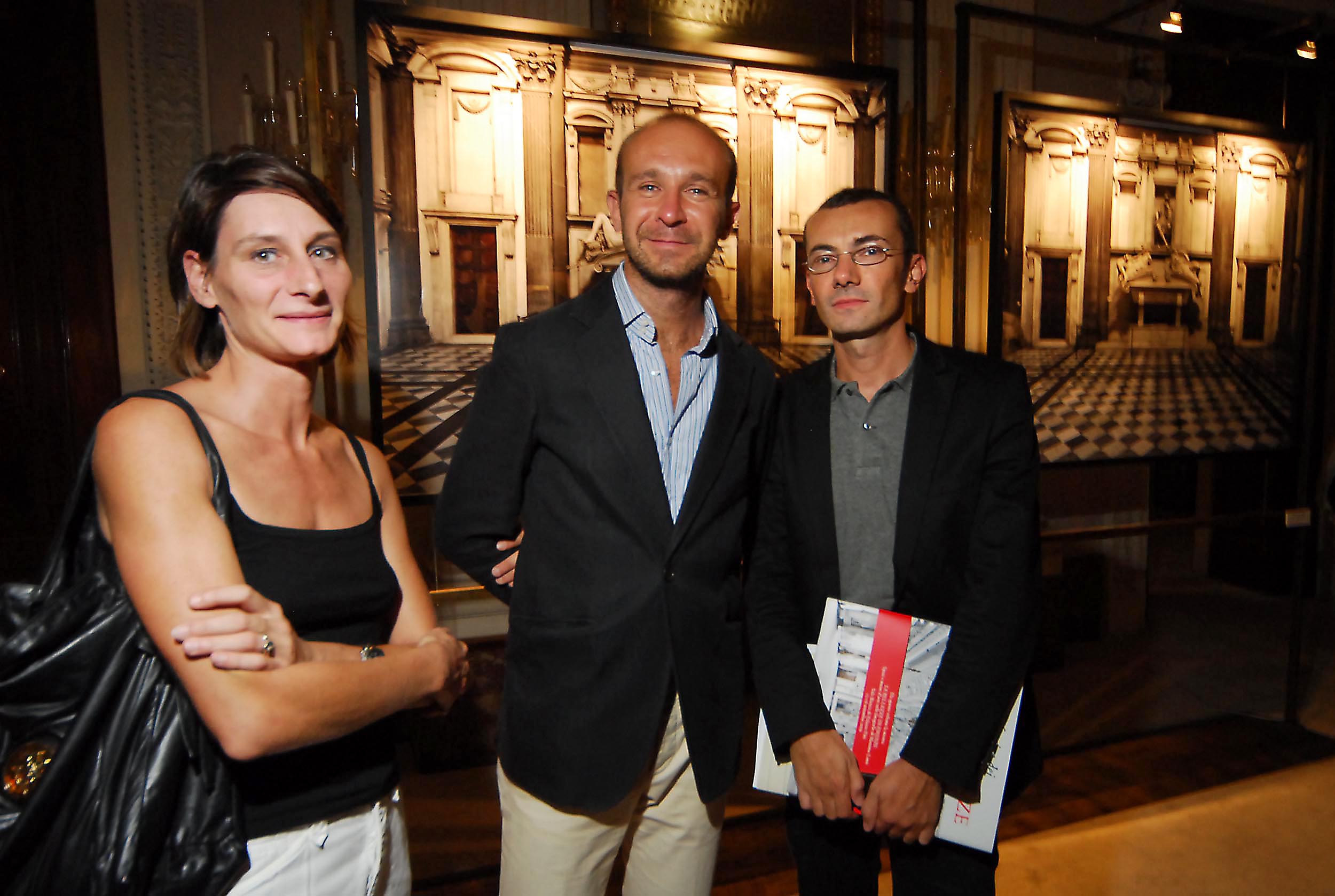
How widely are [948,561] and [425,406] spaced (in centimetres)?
203

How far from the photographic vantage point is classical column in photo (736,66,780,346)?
326cm

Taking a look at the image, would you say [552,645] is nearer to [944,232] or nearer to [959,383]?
[959,383]

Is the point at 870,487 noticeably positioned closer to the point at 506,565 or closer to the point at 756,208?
the point at 506,565

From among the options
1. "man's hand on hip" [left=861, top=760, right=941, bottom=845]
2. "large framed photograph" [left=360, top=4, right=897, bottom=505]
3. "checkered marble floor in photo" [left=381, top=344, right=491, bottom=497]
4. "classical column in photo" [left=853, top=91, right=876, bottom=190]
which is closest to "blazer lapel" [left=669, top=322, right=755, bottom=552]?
"man's hand on hip" [left=861, top=760, right=941, bottom=845]

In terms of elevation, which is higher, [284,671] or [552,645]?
[284,671]

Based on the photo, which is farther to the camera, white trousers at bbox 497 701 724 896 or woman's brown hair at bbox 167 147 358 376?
white trousers at bbox 497 701 724 896

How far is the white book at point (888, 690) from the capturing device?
174 centimetres

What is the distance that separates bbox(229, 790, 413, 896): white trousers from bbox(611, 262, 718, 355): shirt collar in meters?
1.05

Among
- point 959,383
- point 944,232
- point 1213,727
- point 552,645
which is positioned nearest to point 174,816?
point 552,645

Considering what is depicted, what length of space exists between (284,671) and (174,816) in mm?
275

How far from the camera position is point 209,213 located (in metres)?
1.27

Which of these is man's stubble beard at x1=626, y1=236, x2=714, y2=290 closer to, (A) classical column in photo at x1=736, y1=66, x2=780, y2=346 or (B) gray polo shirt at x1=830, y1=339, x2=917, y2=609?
(B) gray polo shirt at x1=830, y1=339, x2=917, y2=609

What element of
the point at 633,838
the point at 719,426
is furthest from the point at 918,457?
the point at 633,838

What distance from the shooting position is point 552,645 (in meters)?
1.63
